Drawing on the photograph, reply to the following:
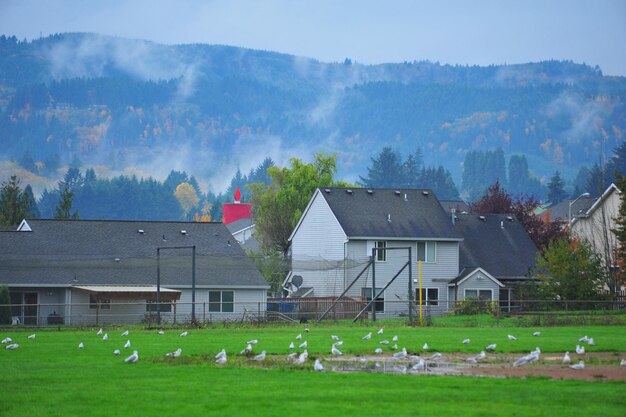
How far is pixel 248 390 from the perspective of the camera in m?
19.1

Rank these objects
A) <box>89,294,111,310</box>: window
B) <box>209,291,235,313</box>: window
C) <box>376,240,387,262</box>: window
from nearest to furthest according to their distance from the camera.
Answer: <box>89,294,111,310</box>: window → <box>209,291,235,313</box>: window → <box>376,240,387,262</box>: window

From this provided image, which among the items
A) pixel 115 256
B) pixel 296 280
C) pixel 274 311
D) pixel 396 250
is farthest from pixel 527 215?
pixel 115 256

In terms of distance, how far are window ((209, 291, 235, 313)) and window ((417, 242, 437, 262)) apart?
13.2 meters

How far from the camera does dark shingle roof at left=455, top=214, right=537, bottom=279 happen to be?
66.8m

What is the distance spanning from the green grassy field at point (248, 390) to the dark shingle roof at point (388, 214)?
35518 millimetres

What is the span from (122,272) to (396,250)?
17811mm

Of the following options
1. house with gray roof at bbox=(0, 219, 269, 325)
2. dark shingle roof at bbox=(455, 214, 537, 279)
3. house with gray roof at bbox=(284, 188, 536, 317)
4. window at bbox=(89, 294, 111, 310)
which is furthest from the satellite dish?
window at bbox=(89, 294, 111, 310)

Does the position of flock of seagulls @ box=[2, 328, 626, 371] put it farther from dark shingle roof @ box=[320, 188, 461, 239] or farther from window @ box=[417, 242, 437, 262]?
window @ box=[417, 242, 437, 262]

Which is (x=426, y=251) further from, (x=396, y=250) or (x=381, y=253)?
(x=381, y=253)

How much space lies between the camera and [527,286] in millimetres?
61000

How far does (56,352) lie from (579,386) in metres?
15.0

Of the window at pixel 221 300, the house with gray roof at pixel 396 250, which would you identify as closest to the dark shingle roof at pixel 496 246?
the house with gray roof at pixel 396 250

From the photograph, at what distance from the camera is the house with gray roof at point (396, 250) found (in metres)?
63.7

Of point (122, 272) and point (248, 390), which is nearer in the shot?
point (248, 390)
